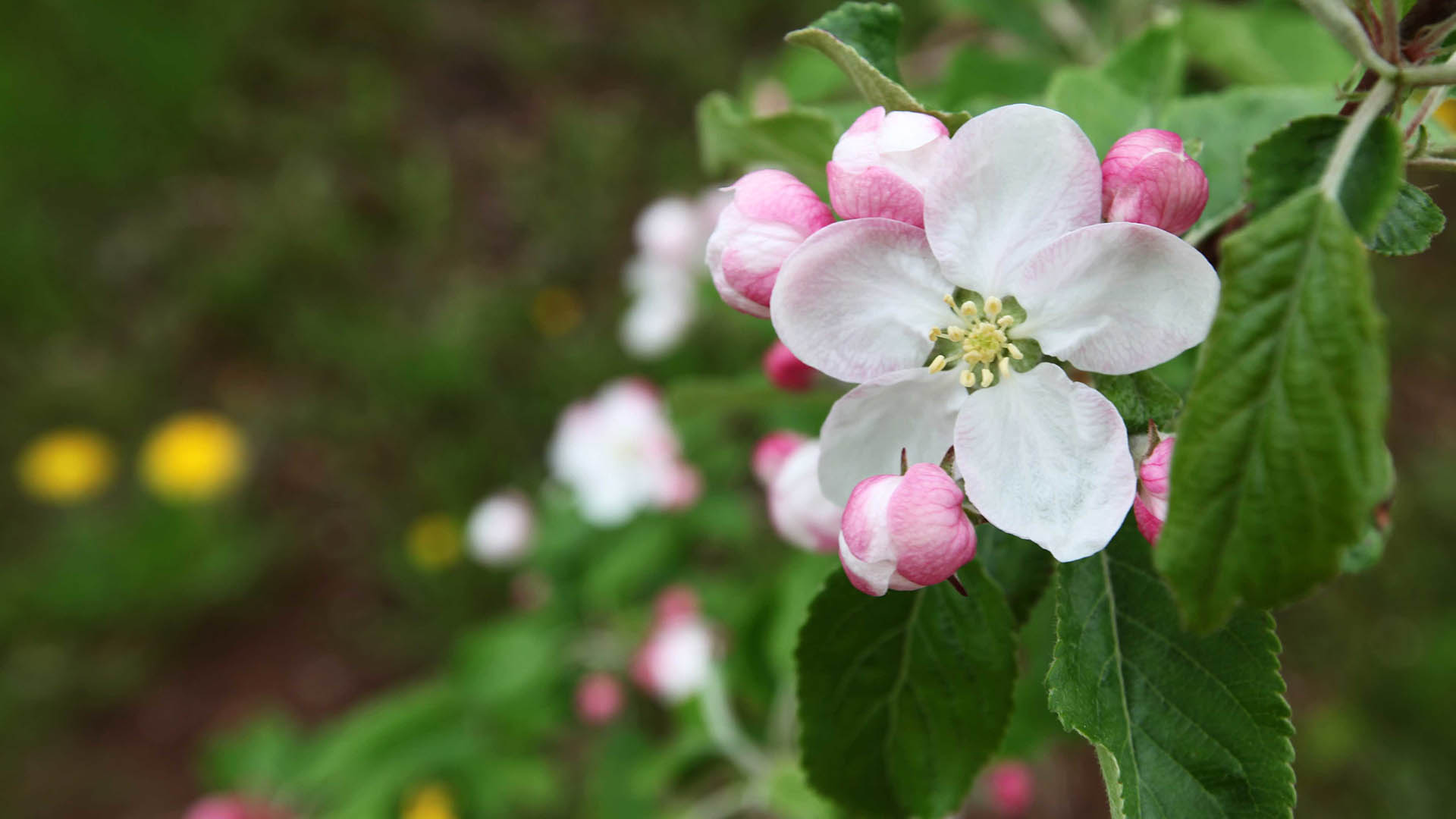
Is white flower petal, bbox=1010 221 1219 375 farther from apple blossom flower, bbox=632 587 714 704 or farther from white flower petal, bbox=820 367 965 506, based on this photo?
apple blossom flower, bbox=632 587 714 704

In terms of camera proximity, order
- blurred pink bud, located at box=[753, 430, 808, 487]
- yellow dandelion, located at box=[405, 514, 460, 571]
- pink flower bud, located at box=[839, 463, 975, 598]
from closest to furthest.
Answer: pink flower bud, located at box=[839, 463, 975, 598], blurred pink bud, located at box=[753, 430, 808, 487], yellow dandelion, located at box=[405, 514, 460, 571]

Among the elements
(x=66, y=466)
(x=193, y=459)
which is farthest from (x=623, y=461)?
(x=66, y=466)

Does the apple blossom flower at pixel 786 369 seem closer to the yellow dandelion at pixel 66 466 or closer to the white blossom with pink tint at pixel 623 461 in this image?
the white blossom with pink tint at pixel 623 461

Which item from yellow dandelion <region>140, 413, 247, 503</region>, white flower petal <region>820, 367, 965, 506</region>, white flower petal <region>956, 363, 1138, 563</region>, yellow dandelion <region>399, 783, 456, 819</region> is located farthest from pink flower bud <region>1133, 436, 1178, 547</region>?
yellow dandelion <region>140, 413, 247, 503</region>

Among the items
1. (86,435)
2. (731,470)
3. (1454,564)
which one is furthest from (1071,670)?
(86,435)

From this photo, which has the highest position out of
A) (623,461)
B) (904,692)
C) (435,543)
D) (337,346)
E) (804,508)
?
(804,508)

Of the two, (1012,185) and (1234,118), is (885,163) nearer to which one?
(1012,185)

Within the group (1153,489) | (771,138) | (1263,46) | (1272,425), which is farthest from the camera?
(1263,46)
